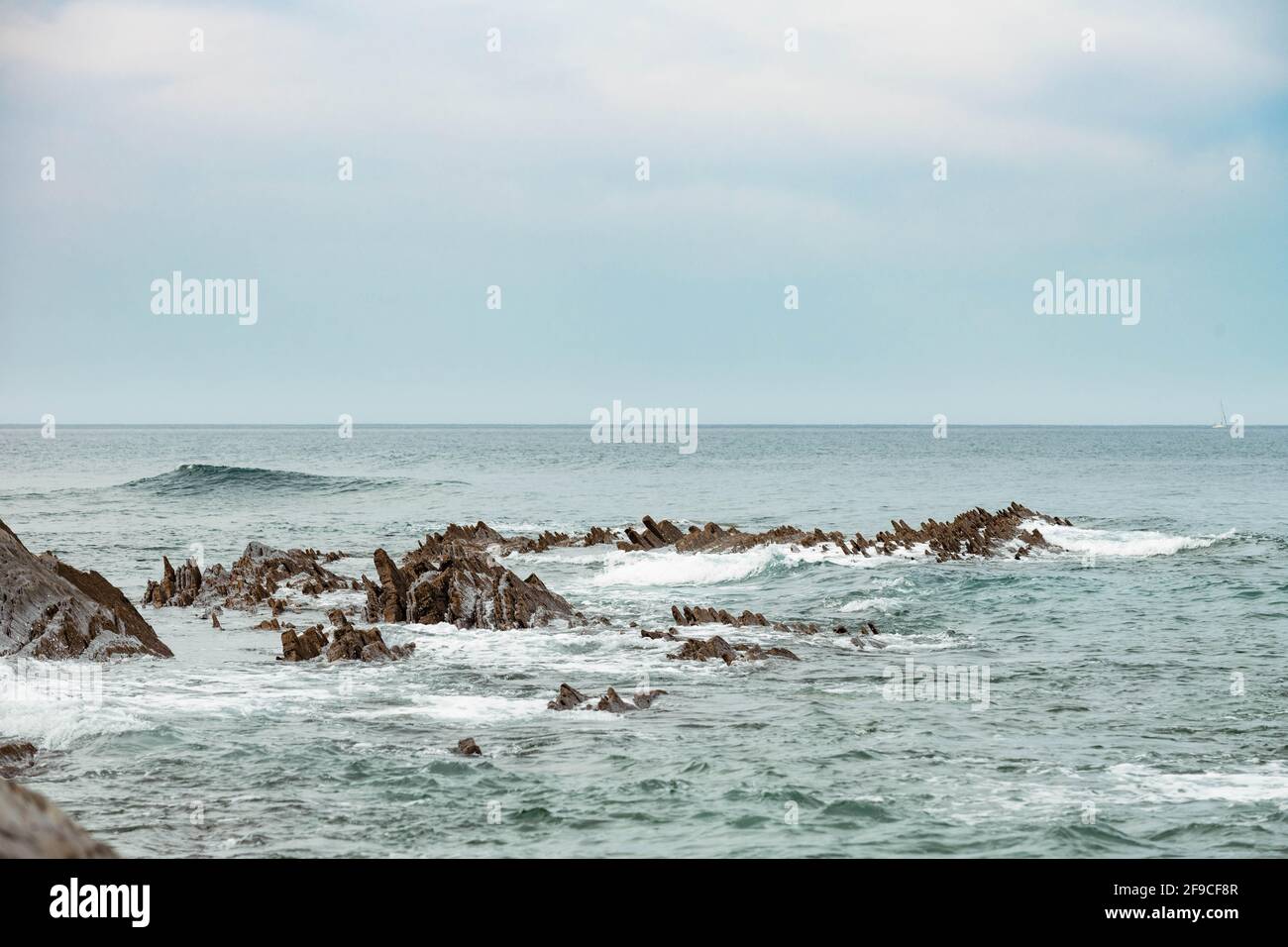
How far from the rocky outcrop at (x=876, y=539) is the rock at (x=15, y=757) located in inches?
1020

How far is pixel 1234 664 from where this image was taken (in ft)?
64.8

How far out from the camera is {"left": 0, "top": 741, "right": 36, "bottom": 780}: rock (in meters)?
12.3

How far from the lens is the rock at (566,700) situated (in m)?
15.8

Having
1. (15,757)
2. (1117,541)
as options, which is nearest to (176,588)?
(15,757)

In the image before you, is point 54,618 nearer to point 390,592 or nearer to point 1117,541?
point 390,592

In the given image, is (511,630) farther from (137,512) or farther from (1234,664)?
(137,512)

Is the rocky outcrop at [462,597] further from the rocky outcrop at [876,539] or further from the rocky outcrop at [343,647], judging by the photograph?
the rocky outcrop at [876,539]

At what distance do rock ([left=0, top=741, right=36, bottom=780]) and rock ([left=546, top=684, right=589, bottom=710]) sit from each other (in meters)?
6.56

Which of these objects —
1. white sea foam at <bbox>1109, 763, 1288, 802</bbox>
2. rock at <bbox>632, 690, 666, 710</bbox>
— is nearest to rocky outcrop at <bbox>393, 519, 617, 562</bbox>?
rock at <bbox>632, 690, 666, 710</bbox>

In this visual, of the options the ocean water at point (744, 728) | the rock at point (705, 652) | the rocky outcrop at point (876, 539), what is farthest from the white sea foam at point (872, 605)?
the rocky outcrop at point (876, 539)
